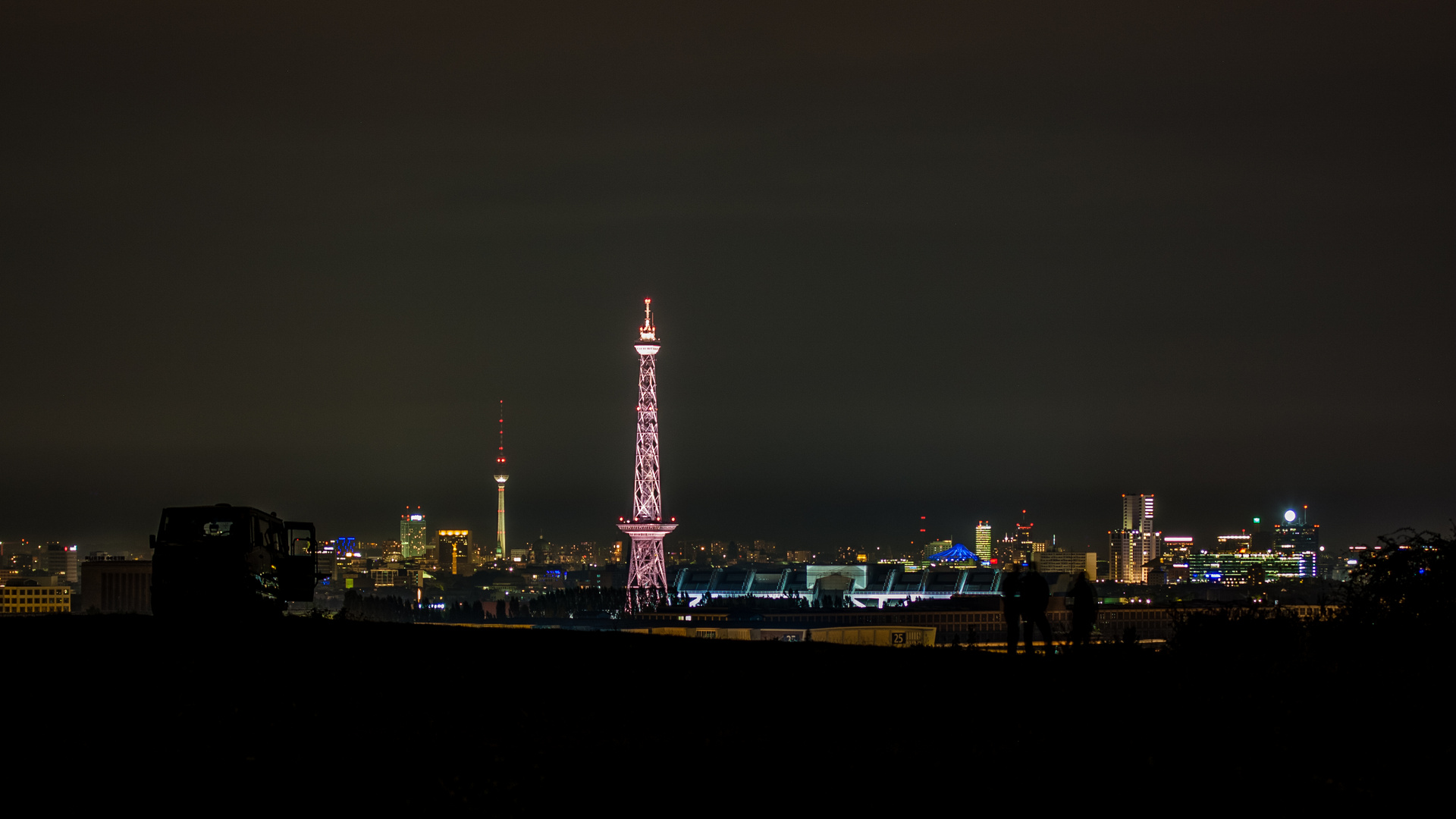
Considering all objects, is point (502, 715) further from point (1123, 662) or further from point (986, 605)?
point (986, 605)

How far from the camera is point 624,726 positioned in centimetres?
1491

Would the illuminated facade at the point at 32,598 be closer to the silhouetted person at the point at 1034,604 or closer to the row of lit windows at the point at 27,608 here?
the row of lit windows at the point at 27,608

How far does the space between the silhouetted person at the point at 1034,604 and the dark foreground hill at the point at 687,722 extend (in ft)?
7.21

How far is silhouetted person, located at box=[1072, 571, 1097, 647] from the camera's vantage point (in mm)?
22312

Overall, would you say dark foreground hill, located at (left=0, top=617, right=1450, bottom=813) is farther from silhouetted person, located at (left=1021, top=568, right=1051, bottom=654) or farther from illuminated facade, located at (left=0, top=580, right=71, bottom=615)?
illuminated facade, located at (left=0, top=580, right=71, bottom=615)

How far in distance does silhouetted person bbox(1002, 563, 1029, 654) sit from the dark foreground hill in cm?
269

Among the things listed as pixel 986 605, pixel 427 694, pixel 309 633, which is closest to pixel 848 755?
pixel 427 694

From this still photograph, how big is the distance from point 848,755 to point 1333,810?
185 inches

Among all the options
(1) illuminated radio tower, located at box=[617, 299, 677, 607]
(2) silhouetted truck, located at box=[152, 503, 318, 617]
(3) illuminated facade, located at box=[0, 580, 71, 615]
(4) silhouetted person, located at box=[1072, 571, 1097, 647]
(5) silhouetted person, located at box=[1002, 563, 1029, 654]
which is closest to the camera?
(4) silhouetted person, located at box=[1072, 571, 1097, 647]

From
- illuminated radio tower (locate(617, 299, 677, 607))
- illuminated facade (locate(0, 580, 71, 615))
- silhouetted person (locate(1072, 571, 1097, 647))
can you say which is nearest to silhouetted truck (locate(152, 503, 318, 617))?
silhouetted person (locate(1072, 571, 1097, 647))

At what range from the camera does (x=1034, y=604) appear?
2317 cm

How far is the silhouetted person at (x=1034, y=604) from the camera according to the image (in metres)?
22.9

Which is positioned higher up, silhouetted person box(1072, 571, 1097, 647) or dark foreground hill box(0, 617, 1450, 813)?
silhouetted person box(1072, 571, 1097, 647)

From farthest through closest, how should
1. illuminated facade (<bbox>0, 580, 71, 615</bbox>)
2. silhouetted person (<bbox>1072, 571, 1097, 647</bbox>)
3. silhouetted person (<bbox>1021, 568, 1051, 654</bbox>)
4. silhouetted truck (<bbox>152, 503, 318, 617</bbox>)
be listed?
illuminated facade (<bbox>0, 580, 71, 615</bbox>) < silhouetted truck (<bbox>152, 503, 318, 617</bbox>) < silhouetted person (<bbox>1021, 568, 1051, 654</bbox>) < silhouetted person (<bbox>1072, 571, 1097, 647</bbox>)
